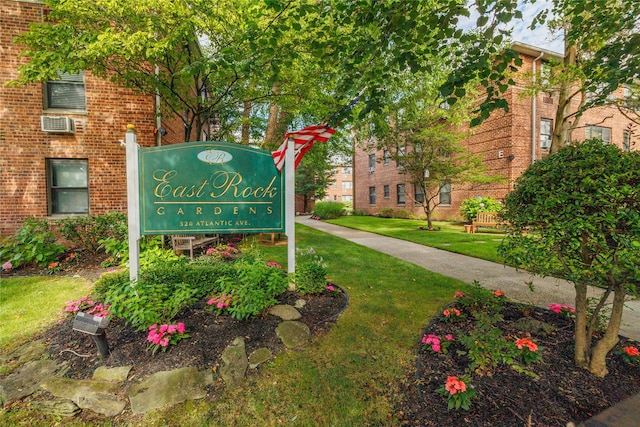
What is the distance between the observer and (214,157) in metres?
3.86

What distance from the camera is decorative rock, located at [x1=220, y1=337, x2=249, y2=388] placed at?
2391mm

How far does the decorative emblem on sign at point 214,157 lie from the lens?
12.5ft

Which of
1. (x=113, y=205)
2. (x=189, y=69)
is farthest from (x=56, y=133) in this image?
(x=189, y=69)

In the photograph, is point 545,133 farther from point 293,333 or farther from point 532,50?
point 293,333

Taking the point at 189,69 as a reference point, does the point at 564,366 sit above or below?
below

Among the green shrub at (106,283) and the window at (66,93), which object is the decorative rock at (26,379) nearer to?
the green shrub at (106,283)

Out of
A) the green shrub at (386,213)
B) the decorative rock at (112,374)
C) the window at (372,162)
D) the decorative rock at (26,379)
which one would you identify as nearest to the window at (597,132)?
the green shrub at (386,213)

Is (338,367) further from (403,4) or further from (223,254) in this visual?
(223,254)

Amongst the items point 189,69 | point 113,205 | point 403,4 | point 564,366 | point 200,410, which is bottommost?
point 200,410

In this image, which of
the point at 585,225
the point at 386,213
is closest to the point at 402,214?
the point at 386,213

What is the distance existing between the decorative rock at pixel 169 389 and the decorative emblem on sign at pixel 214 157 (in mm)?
2520

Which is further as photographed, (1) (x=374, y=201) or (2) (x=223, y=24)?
(1) (x=374, y=201)

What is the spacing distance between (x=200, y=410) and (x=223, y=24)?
571 cm

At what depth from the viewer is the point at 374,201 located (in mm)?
23422
